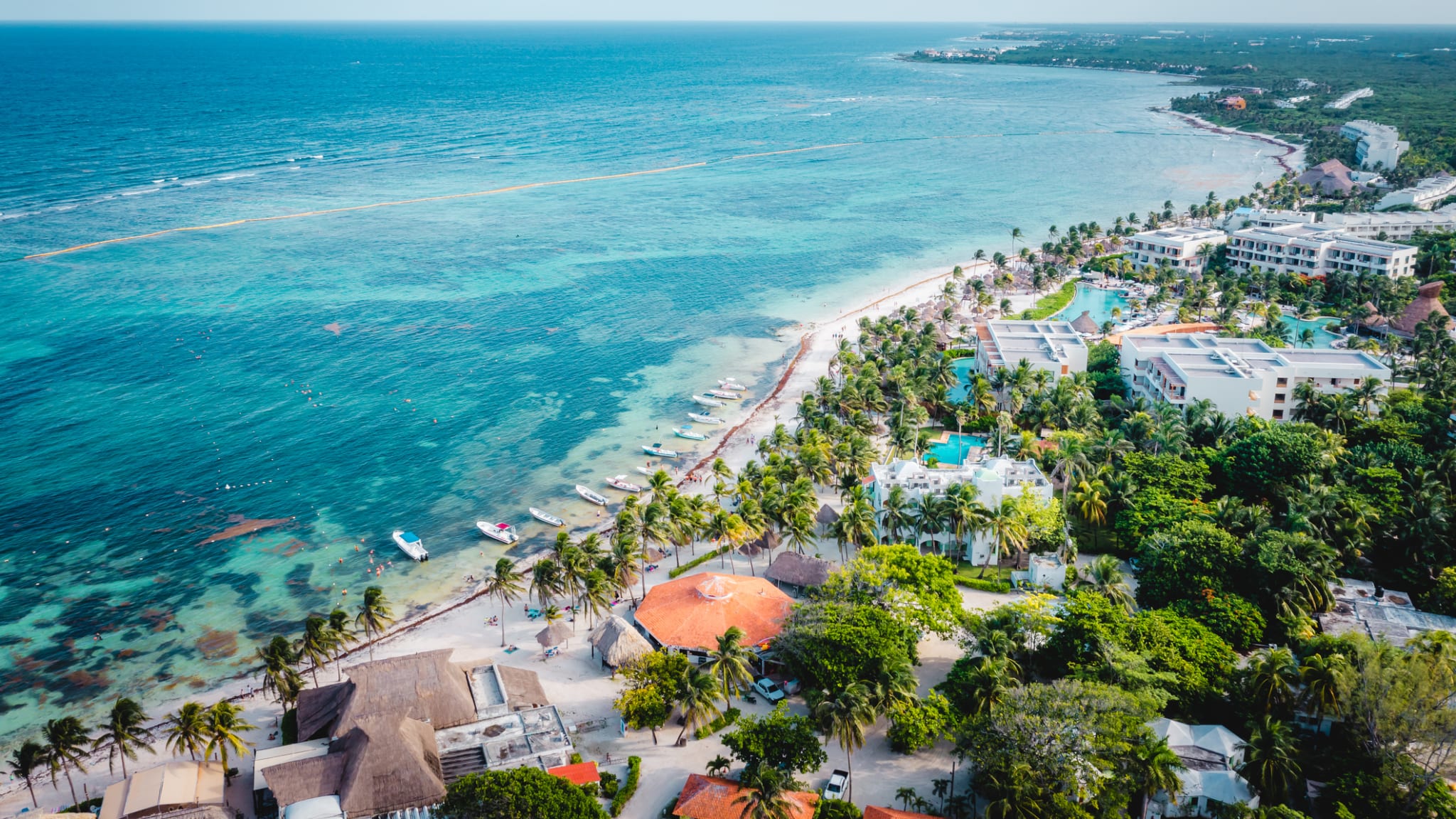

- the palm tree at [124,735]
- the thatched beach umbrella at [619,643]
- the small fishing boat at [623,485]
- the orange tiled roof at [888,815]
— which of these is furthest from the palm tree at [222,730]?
the small fishing boat at [623,485]

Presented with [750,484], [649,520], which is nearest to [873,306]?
[750,484]

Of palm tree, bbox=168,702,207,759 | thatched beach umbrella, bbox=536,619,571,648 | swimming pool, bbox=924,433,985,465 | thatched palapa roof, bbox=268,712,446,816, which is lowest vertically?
thatched beach umbrella, bbox=536,619,571,648

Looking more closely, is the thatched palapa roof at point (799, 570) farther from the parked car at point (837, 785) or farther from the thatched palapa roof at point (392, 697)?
the thatched palapa roof at point (392, 697)

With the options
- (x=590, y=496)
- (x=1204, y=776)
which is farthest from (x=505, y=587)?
(x=1204, y=776)

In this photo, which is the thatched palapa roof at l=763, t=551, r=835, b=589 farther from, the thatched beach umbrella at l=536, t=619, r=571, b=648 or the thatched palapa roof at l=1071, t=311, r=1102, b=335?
the thatched palapa roof at l=1071, t=311, r=1102, b=335

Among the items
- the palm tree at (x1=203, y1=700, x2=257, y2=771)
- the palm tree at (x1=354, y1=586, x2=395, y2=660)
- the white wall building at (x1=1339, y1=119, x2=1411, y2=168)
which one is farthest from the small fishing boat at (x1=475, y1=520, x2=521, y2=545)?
the white wall building at (x1=1339, y1=119, x2=1411, y2=168)

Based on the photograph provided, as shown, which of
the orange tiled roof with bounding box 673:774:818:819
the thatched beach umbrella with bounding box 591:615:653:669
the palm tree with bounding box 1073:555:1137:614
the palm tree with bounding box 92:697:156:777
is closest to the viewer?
the orange tiled roof with bounding box 673:774:818:819

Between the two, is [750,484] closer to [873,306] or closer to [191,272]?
[873,306]
